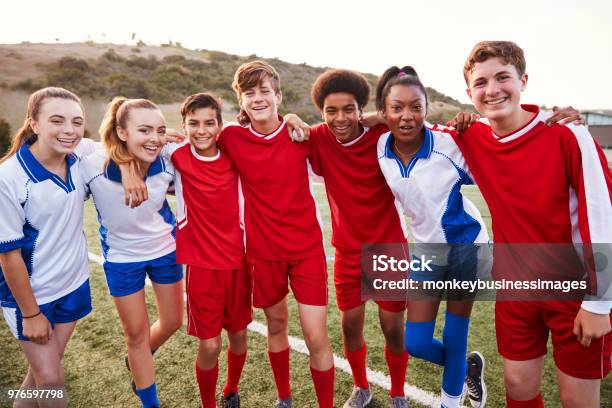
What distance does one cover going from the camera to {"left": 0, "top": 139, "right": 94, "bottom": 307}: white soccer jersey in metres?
2.12

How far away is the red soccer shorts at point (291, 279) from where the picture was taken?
8.53 feet

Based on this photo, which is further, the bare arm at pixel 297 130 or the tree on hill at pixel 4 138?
the tree on hill at pixel 4 138

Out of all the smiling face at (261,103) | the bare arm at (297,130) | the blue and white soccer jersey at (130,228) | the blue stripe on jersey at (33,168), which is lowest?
the blue and white soccer jersey at (130,228)

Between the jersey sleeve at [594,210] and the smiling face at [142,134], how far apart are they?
86.6 inches

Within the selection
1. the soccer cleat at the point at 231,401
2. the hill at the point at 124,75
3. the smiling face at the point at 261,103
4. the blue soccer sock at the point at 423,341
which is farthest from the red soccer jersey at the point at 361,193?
the hill at the point at 124,75

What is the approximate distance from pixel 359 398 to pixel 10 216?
90.2 inches

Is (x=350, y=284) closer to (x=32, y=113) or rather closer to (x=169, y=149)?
(x=169, y=149)

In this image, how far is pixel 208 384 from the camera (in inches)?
105

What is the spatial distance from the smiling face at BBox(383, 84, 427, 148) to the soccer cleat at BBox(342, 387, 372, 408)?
1.67 m

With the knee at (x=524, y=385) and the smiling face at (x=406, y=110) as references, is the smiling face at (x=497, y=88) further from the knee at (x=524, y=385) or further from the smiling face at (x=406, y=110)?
the knee at (x=524, y=385)

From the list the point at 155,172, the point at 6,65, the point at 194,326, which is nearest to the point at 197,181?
the point at 155,172

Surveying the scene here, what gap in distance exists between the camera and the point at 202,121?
8.68 feet

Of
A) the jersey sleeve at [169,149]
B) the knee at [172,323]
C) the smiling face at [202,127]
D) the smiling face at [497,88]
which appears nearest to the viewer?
the smiling face at [497,88]

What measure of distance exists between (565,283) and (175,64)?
44.6 meters
